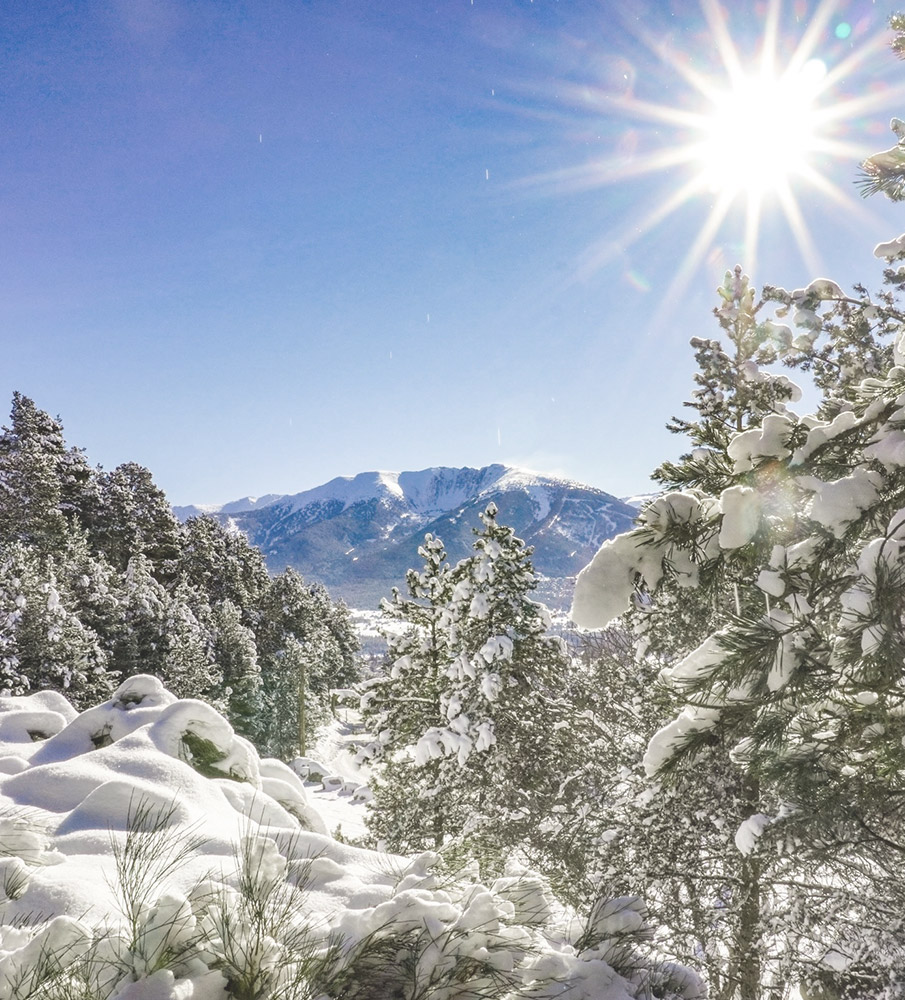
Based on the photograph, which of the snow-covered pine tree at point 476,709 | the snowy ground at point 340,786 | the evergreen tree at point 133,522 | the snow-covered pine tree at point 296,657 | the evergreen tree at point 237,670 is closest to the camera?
the snow-covered pine tree at point 476,709

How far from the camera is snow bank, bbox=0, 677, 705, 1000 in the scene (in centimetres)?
224

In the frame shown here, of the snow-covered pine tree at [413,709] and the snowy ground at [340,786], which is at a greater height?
the snow-covered pine tree at [413,709]

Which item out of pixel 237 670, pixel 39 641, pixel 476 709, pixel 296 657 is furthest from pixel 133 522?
pixel 476 709

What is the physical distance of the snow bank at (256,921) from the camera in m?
2.24

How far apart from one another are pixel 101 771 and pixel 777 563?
20.1ft

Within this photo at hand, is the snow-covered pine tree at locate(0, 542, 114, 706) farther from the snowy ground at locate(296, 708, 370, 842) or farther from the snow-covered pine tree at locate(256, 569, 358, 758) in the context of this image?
the snow-covered pine tree at locate(256, 569, 358, 758)

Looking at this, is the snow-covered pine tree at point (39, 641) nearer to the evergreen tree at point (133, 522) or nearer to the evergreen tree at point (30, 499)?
the evergreen tree at point (30, 499)

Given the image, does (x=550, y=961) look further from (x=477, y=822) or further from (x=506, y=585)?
(x=506, y=585)

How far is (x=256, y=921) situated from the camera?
2467 millimetres

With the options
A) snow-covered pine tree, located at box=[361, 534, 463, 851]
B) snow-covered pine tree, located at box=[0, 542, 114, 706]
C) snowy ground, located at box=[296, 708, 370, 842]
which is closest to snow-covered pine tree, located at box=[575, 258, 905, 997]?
snow-covered pine tree, located at box=[361, 534, 463, 851]

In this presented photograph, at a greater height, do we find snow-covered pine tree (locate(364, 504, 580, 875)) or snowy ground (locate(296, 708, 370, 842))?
snow-covered pine tree (locate(364, 504, 580, 875))

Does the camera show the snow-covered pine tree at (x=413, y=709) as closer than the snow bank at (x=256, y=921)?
No

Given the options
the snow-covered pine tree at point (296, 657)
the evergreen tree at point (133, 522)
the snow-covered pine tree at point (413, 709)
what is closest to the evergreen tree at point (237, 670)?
the snow-covered pine tree at point (296, 657)

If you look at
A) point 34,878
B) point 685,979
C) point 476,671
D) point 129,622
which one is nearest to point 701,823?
point 685,979
